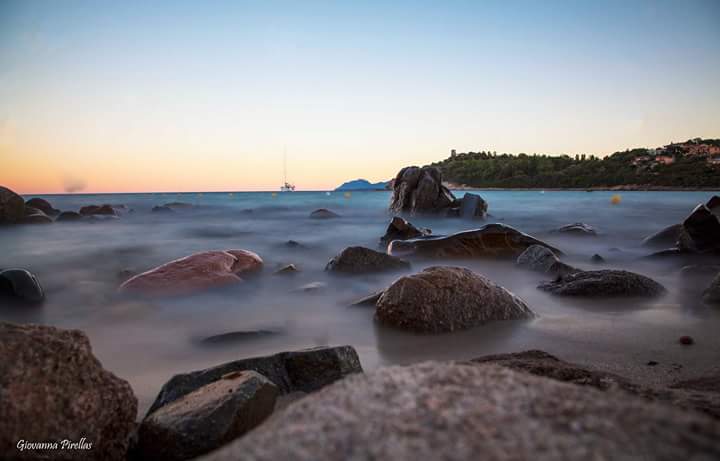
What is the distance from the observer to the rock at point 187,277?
5.83 m

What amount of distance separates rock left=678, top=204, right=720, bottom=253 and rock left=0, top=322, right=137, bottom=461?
30.3ft

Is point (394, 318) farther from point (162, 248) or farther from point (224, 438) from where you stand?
point (162, 248)

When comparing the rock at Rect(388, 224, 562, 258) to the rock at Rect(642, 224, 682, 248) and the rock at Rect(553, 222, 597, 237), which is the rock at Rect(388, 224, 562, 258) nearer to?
the rock at Rect(642, 224, 682, 248)

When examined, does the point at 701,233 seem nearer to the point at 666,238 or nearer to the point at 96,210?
the point at 666,238

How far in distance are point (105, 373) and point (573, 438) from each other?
1.95 meters

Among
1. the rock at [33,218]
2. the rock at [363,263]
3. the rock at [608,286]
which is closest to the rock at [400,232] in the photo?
the rock at [363,263]

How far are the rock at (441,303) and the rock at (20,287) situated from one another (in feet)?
15.0

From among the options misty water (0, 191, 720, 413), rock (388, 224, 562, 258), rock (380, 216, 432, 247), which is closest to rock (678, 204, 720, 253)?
misty water (0, 191, 720, 413)

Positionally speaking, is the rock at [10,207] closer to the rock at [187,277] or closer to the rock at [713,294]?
the rock at [187,277]

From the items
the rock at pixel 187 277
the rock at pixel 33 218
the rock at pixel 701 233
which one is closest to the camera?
the rock at pixel 187 277

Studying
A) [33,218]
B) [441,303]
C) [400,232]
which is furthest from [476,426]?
[33,218]

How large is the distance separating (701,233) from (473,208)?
35.9 ft

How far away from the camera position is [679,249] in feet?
26.4

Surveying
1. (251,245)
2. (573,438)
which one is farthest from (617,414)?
(251,245)
